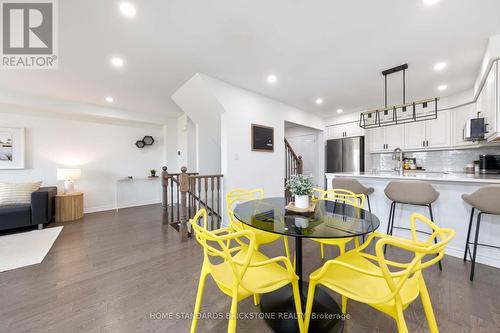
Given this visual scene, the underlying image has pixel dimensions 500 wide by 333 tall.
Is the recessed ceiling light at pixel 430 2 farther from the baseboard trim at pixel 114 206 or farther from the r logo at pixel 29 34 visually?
the baseboard trim at pixel 114 206

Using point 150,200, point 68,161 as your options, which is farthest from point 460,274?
point 68,161

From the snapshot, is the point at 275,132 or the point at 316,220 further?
the point at 275,132

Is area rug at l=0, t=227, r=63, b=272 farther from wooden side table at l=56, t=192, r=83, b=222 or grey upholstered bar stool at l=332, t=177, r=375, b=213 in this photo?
grey upholstered bar stool at l=332, t=177, r=375, b=213

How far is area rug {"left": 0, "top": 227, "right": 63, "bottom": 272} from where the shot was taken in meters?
2.20

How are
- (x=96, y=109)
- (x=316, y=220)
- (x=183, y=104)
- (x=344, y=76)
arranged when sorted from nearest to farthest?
(x=316, y=220), (x=344, y=76), (x=183, y=104), (x=96, y=109)

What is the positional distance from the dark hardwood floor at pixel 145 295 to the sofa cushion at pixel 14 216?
1.30m

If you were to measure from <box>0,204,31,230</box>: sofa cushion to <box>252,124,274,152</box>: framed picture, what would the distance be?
4007 millimetres

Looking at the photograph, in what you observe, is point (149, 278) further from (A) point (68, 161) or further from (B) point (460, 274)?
(A) point (68, 161)

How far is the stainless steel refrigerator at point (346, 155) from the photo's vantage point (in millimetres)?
5016

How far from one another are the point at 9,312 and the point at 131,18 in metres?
2.69

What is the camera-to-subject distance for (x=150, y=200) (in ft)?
18.0

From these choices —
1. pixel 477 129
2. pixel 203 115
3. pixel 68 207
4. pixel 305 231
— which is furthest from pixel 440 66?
pixel 68 207

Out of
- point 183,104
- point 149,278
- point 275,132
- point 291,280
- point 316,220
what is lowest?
point 149,278

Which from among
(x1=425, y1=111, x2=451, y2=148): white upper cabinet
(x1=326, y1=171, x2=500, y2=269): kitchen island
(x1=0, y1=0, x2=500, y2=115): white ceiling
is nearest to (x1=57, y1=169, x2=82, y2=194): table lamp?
(x1=0, y1=0, x2=500, y2=115): white ceiling
